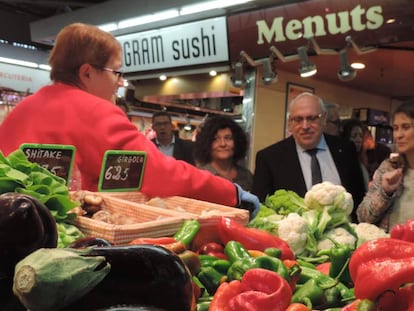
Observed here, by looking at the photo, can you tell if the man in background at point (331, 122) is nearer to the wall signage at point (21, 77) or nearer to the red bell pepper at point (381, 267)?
the red bell pepper at point (381, 267)

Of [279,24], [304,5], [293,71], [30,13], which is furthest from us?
[30,13]

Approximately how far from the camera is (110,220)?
1.41m

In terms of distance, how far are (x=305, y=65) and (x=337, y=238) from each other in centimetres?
310

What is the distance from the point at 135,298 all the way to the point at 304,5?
13.9ft

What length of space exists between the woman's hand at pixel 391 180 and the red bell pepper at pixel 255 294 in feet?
6.54

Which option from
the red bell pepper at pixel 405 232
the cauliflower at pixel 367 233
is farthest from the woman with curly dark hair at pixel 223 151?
the red bell pepper at pixel 405 232

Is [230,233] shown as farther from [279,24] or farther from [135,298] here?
[279,24]

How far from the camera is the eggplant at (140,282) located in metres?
0.63

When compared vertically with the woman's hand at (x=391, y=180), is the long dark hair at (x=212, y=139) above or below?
above

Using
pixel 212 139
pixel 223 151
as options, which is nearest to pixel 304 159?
pixel 223 151

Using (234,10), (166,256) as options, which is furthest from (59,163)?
(234,10)

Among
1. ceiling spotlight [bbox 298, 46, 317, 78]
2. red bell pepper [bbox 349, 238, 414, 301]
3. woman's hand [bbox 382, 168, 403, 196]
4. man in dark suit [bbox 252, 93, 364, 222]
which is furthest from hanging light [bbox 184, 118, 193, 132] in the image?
red bell pepper [bbox 349, 238, 414, 301]

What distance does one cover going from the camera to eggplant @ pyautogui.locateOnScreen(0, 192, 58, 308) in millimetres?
648

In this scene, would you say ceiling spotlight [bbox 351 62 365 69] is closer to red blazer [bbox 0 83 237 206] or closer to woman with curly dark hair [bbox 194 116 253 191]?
woman with curly dark hair [bbox 194 116 253 191]
